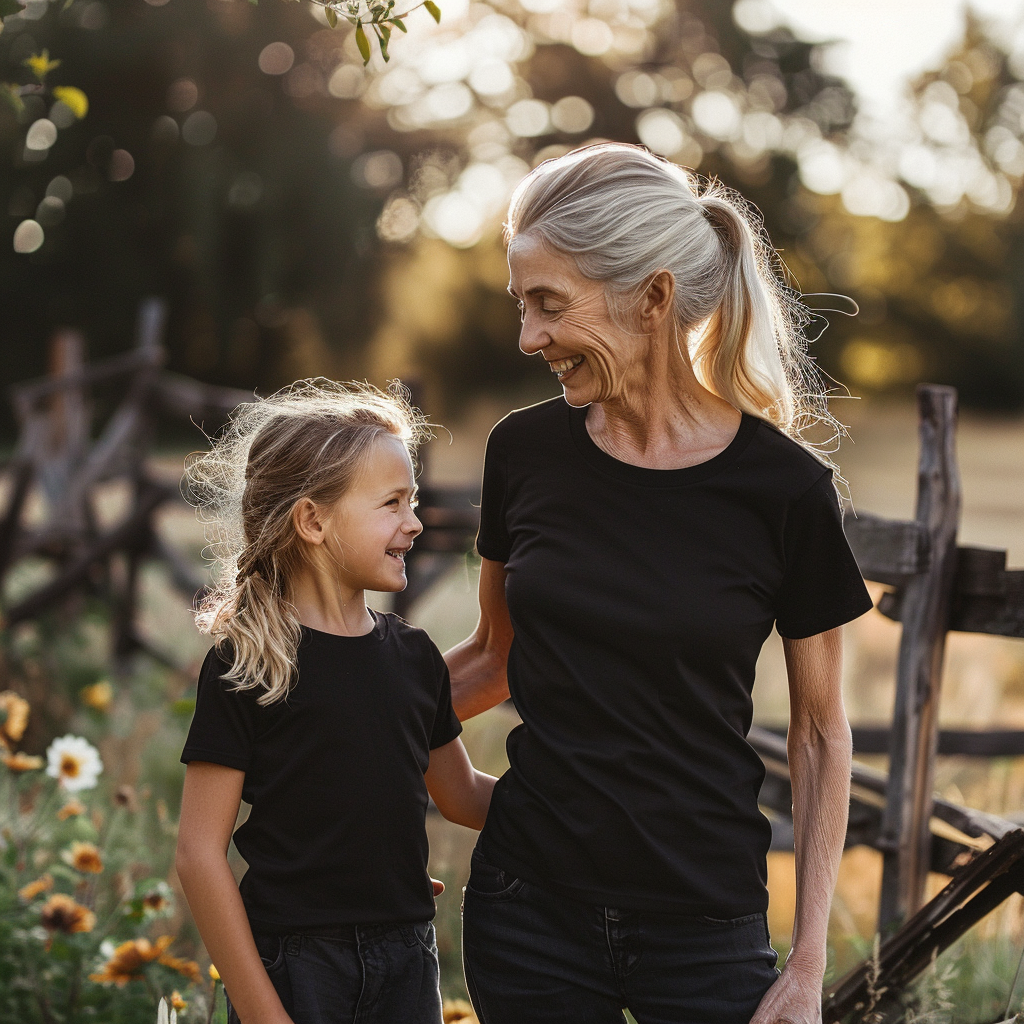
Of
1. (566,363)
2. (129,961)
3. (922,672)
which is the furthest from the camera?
(922,672)

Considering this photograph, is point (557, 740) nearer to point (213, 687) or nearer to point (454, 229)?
point (213, 687)

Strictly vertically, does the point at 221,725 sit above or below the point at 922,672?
above

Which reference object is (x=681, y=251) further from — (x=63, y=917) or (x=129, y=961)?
(x=63, y=917)

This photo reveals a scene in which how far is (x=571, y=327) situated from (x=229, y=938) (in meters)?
1.05

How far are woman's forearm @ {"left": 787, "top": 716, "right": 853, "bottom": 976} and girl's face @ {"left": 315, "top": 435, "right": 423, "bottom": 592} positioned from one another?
705mm

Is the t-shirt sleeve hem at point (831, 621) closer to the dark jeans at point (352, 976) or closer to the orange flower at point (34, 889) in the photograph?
the dark jeans at point (352, 976)

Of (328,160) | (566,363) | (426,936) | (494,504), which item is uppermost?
(566,363)

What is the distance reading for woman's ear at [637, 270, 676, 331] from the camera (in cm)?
173

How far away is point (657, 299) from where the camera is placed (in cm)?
175

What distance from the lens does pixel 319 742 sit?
1.68 m

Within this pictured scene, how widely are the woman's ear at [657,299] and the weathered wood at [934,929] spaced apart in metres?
1.35

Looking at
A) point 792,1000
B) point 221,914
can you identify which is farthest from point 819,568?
point 221,914

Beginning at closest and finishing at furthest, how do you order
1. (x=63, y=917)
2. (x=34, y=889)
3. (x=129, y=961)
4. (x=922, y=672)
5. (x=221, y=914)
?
(x=221, y=914) < (x=129, y=961) < (x=63, y=917) < (x=34, y=889) < (x=922, y=672)

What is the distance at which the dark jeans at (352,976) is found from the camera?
1.62m
